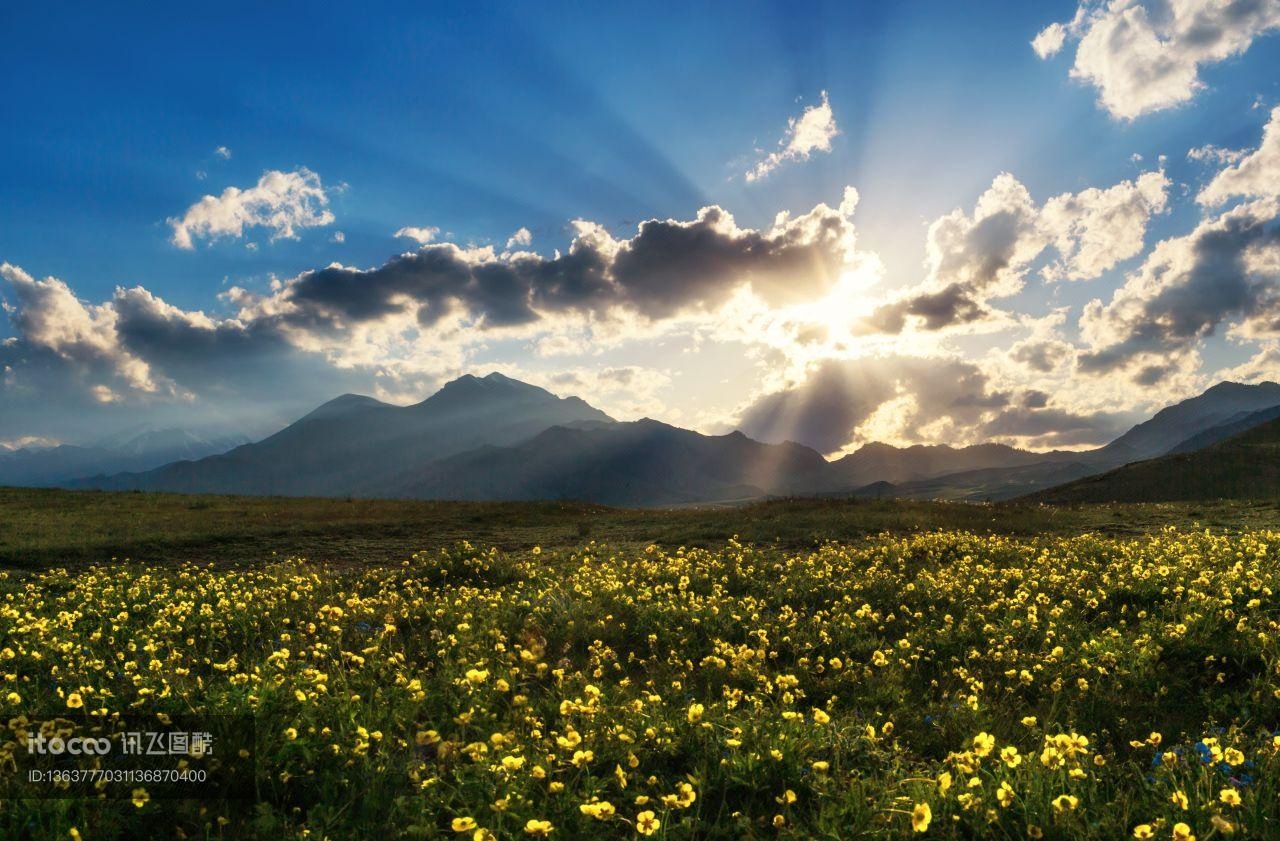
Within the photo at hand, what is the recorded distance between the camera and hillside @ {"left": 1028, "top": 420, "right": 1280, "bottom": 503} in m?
67.4

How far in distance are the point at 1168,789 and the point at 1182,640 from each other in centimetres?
468

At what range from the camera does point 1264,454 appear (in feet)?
246

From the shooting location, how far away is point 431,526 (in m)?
29.1

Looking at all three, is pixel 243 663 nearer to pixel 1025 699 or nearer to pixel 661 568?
pixel 661 568

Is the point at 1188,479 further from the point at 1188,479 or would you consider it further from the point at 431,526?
the point at 431,526

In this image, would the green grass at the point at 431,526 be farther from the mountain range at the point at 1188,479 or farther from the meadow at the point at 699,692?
the mountain range at the point at 1188,479

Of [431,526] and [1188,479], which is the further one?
[1188,479]

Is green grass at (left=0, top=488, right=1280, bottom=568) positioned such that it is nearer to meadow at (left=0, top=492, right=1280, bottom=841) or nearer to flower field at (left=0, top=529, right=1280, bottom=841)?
meadow at (left=0, top=492, right=1280, bottom=841)

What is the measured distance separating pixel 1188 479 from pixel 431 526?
281ft

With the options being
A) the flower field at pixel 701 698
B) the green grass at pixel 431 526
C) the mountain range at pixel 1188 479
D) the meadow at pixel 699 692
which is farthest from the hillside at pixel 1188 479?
the flower field at pixel 701 698

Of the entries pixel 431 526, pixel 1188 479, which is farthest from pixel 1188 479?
pixel 431 526

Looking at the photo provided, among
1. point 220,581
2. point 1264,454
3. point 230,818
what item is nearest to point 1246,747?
point 230,818

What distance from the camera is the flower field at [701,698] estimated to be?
15.1 ft

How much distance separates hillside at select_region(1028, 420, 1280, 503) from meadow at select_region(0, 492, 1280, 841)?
67.2 metres
